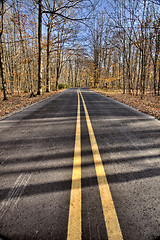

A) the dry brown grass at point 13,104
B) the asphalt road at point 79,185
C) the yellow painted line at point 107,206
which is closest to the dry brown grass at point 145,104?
the asphalt road at point 79,185

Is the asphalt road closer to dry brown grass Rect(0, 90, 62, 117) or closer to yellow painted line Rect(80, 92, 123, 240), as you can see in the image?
yellow painted line Rect(80, 92, 123, 240)

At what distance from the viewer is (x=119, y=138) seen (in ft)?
12.8

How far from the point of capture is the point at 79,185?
209 cm

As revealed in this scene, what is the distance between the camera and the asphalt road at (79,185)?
150 centimetres

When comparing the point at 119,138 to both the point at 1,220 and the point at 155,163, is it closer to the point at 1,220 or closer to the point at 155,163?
the point at 155,163

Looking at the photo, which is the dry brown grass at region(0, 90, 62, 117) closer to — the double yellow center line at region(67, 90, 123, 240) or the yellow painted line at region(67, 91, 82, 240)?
the yellow painted line at region(67, 91, 82, 240)

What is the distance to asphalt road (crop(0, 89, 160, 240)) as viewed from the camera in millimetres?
1500

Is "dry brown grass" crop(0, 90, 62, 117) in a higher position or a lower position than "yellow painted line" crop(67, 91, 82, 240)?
higher

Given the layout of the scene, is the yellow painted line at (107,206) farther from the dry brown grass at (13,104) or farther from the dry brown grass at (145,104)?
the dry brown grass at (13,104)

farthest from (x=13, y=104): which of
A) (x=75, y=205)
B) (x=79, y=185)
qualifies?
(x=75, y=205)

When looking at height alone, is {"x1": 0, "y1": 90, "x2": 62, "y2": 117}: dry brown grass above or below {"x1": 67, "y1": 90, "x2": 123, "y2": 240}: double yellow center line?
above

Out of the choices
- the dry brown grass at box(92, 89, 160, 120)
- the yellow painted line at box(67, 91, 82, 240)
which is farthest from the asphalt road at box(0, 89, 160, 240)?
the dry brown grass at box(92, 89, 160, 120)

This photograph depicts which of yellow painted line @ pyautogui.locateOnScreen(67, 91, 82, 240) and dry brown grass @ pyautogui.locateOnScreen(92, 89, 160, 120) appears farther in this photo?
dry brown grass @ pyautogui.locateOnScreen(92, 89, 160, 120)

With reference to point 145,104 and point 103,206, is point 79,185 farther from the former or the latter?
point 145,104
